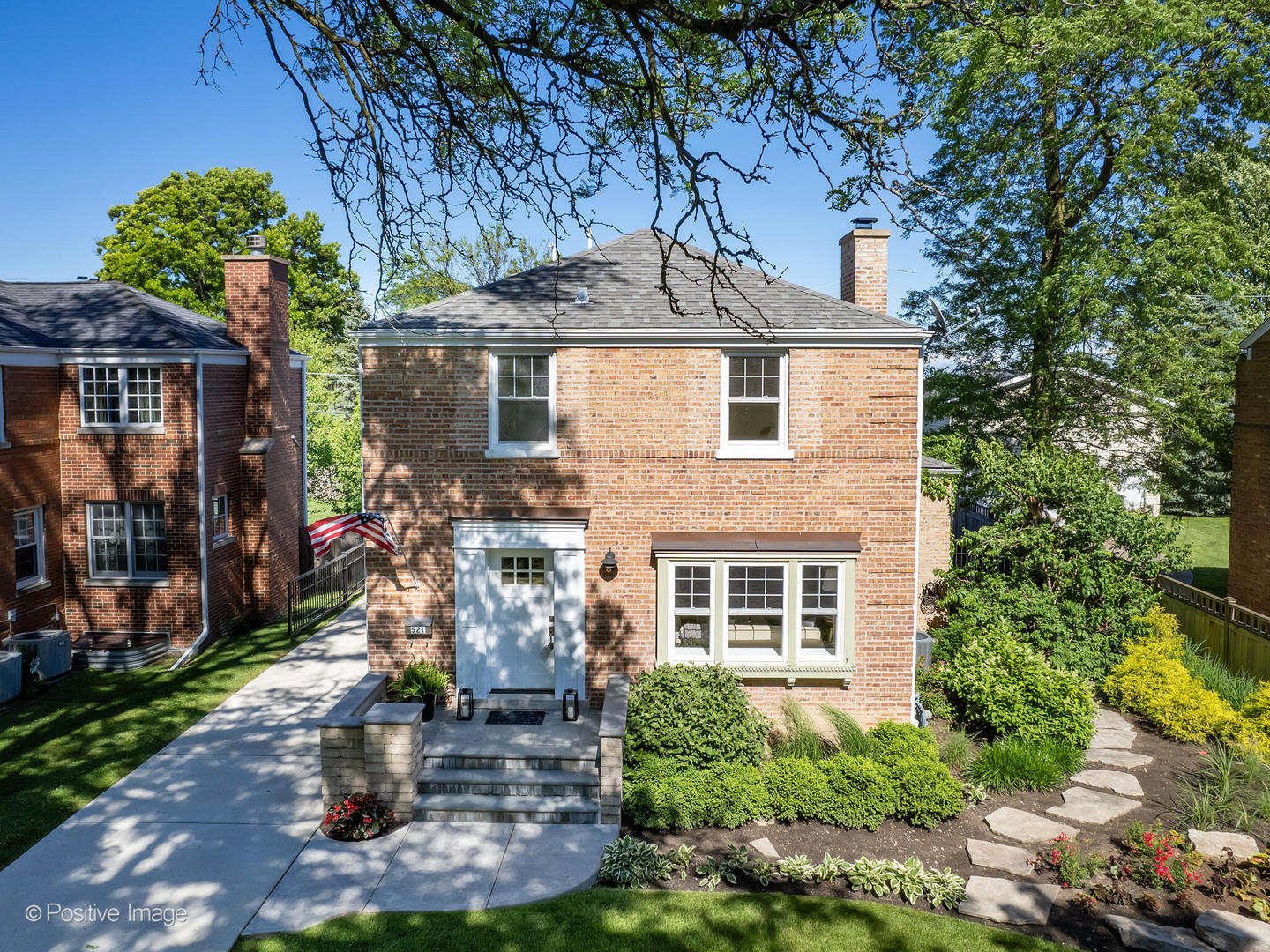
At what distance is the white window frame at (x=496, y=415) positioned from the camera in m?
12.1

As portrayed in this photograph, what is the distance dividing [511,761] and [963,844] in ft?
18.6

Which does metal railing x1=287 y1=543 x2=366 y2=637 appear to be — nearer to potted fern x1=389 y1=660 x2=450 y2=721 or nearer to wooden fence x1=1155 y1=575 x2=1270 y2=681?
potted fern x1=389 y1=660 x2=450 y2=721

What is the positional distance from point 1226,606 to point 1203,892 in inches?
341

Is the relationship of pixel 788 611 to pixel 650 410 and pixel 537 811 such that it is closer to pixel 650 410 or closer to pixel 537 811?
pixel 650 410

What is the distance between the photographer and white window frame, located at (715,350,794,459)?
39.4ft

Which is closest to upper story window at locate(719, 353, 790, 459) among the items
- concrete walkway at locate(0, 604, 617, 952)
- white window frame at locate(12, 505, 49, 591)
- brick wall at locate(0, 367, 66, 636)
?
concrete walkway at locate(0, 604, 617, 952)

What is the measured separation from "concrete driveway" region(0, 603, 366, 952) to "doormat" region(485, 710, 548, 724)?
2.54 m

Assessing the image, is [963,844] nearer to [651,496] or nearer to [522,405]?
[651,496]

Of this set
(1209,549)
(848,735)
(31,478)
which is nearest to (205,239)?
(31,478)

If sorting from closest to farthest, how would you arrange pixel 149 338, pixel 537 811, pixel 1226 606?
1. pixel 537 811
2. pixel 1226 606
3. pixel 149 338

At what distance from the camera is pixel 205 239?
131 feet

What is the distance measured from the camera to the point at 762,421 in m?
12.2

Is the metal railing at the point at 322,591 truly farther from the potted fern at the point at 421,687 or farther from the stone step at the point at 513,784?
the stone step at the point at 513,784

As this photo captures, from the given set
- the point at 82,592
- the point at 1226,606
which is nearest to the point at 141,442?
the point at 82,592
